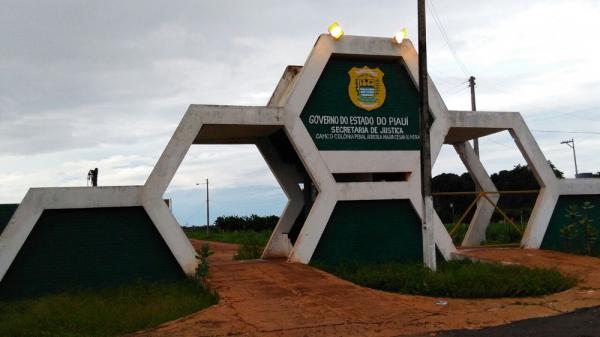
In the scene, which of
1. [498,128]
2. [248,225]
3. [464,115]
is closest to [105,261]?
[464,115]

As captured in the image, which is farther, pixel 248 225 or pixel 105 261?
pixel 248 225

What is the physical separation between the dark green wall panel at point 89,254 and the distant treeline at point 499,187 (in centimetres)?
3524

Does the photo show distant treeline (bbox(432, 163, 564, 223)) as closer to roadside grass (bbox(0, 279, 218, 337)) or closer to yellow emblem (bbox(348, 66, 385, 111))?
yellow emblem (bbox(348, 66, 385, 111))

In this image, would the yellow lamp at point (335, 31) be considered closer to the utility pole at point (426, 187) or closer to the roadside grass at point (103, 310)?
the utility pole at point (426, 187)

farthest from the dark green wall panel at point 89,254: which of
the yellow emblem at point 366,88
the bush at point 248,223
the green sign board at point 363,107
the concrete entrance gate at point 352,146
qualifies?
the bush at point 248,223

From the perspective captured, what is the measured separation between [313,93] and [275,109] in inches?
57.8

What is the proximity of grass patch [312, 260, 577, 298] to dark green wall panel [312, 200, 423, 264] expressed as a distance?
1.75m

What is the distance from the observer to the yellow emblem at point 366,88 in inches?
699

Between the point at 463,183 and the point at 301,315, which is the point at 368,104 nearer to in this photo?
the point at 301,315

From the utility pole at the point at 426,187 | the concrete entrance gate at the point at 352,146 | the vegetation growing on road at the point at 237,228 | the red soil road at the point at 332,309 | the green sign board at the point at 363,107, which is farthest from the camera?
the vegetation growing on road at the point at 237,228

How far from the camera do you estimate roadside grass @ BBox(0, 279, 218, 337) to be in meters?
10.1

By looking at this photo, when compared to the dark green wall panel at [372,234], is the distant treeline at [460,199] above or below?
above

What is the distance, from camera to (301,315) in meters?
10.7

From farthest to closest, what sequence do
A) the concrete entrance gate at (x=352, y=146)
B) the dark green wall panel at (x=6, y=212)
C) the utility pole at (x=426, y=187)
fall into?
1. the concrete entrance gate at (x=352, y=146)
2. the utility pole at (x=426, y=187)
3. the dark green wall panel at (x=6, y=212)
